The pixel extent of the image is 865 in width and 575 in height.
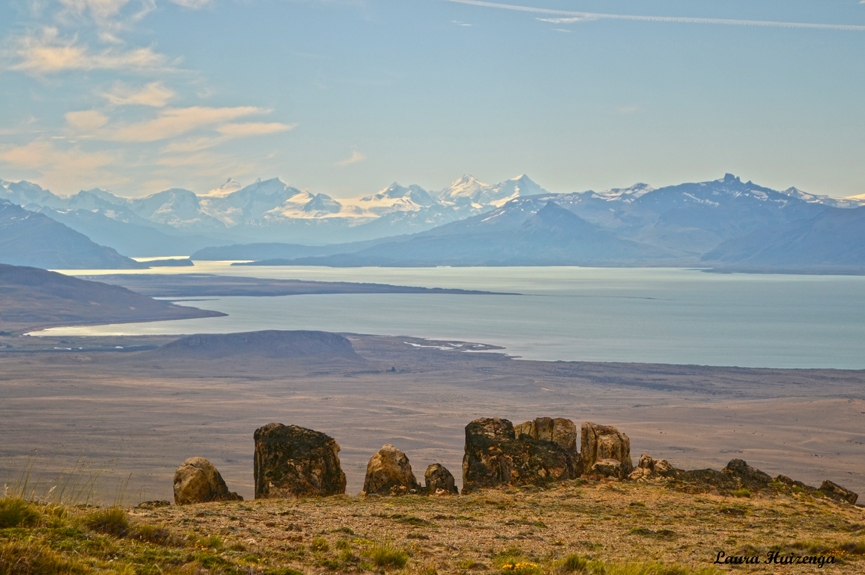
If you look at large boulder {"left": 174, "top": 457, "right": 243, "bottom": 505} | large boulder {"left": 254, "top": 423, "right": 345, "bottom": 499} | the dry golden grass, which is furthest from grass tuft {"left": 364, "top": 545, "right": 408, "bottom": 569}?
large boulder {"left": 254, "top": 423, "right": 345, "bottom": 499}

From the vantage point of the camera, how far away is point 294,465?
72.3 feet

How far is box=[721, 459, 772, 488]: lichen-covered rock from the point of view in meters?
23.5

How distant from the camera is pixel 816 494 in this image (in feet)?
77.2

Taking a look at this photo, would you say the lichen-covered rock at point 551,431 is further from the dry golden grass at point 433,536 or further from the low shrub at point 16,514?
the low shrub at point 16,514

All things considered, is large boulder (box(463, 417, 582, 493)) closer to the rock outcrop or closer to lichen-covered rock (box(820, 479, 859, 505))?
the rock outcrop

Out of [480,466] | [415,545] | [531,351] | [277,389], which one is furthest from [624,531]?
[531,351]

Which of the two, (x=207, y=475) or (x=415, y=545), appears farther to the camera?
(x=207, y=475)

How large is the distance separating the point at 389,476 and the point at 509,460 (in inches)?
140

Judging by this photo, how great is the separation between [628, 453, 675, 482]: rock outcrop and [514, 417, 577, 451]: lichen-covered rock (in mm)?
2600

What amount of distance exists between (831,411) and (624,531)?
6836 cm

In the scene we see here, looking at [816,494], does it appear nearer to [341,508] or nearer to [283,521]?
[341,508]

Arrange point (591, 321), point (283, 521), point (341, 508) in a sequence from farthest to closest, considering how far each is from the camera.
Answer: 1. point (591, 321)
2. point (341, 508)
3. point (283, 521)

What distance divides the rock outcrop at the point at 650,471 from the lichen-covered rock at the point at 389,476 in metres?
5.93
